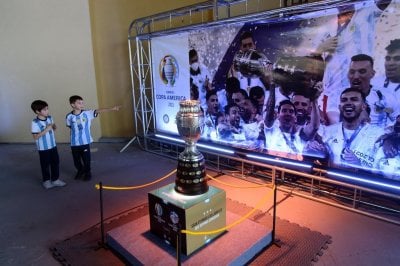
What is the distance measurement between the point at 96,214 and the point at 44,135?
1341mm

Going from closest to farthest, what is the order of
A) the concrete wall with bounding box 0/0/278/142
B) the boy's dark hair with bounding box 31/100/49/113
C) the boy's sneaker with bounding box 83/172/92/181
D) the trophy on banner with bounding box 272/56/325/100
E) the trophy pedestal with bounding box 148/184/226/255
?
the trophy pedestal with bounding box 148/184/226/255
the trophy on banner with bounding box 272/56/325/100
the boy's dark hair with bounding box 31/100/49/113
the boy's sneaker with bounding box 83/172/92/181
the concrete wall with bounding box 0/0/278/142

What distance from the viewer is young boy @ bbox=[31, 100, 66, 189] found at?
12.1ft

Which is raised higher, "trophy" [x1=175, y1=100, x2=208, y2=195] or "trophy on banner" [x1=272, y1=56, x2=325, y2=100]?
"trophy on banner" [x1=272, y1=56, x2=325, y2=100]

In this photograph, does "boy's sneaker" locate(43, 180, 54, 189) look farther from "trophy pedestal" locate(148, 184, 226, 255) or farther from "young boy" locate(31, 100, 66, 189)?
"trophy pedestal" locate(148, 184, 226, 255)

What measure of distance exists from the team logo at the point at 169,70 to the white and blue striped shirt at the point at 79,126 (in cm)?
146

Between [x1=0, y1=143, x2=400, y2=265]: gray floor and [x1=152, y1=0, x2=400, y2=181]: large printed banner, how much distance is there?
563 millimetres

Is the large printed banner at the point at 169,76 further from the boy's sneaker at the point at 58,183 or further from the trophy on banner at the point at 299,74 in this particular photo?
the boy's sneaker at the point at 58,183

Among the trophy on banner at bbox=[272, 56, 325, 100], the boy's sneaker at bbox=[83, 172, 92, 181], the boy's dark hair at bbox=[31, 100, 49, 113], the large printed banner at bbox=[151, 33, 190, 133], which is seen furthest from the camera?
the large printed banner at bbox=[151, 33, 190, 133]

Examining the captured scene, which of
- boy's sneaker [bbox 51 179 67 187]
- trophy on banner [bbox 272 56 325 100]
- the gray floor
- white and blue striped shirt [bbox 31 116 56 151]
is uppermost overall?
trophy on banner [bbox 272 56 325 100]

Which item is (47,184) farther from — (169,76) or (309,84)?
(309,84)

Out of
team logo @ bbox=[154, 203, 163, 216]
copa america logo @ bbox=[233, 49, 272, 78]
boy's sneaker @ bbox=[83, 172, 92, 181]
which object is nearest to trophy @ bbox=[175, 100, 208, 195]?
team logo @ bbox=[154, 203, 163, 216]

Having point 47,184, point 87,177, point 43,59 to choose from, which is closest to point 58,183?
point 47,184

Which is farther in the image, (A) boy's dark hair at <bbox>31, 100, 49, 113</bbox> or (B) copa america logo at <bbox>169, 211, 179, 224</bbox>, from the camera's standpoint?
(A) boy's dark hair at <bbox>31, 100, 49, 113</bbox>

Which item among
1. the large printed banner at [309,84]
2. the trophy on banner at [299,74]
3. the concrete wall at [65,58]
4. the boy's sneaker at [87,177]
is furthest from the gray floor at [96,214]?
the concrete wall at [65,58]
